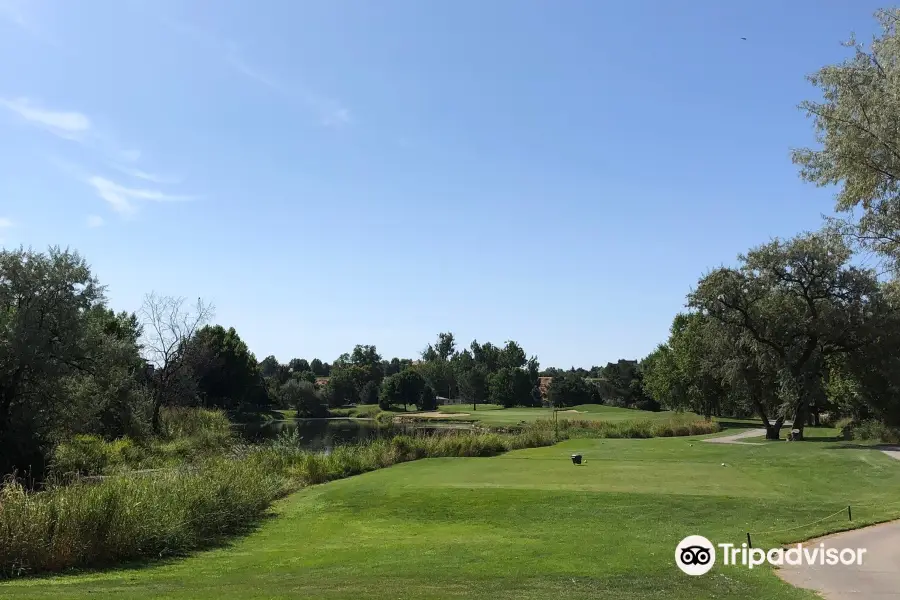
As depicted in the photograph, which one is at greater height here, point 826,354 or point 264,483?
point 826,354

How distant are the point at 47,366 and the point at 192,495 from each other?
57.0 feet

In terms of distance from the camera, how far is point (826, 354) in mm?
38562

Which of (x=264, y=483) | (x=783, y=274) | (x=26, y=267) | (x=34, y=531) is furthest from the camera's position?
(x=783, y=274)

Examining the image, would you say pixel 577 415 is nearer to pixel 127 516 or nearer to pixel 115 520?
pixel 127 516

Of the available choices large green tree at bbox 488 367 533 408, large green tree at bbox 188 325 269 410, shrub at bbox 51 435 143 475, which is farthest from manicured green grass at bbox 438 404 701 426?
shrub at bbox 51 435 143 475

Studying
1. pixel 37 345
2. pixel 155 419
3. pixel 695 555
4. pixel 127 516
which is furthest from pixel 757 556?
pixel 155 419

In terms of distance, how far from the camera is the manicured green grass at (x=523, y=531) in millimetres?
10281

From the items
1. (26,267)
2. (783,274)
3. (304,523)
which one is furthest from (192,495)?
(783,274)

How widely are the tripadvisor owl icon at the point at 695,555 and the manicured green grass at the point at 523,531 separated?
0.95ft

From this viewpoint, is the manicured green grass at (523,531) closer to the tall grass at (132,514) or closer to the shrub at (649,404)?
the tall grass at (132,514)

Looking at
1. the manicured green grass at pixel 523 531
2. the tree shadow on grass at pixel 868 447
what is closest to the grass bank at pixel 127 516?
the manicured green grass at pixel 523 531

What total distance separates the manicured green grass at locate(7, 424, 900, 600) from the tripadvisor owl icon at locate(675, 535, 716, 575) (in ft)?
0.95

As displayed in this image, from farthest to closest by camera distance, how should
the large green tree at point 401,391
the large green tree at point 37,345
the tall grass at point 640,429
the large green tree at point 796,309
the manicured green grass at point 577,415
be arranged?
the large green tree at point 401,391
the manicured green grass at point 577,415
the tall grass at point 640,429
the large green tree at point 796,309
the large green tree at point 37,345

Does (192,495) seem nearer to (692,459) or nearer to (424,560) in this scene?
(424,560)
